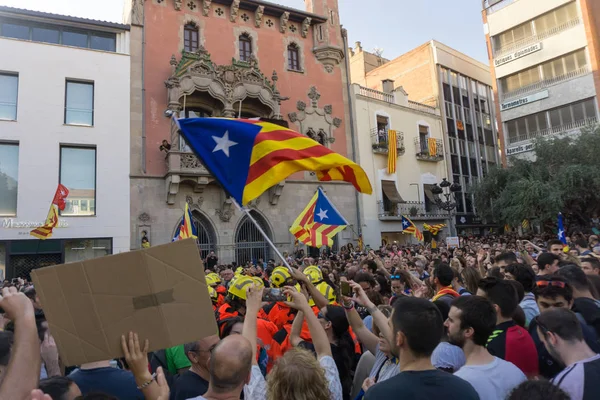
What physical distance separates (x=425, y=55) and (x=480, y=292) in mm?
31231

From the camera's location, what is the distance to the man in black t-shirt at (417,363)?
2064 mm

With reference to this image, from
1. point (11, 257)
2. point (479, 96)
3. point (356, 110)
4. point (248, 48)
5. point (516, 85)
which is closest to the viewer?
point (11, 257)

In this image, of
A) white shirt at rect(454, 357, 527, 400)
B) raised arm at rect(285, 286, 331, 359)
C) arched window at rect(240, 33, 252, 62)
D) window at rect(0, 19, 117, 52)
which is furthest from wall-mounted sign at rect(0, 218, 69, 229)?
white shirt at rect(454, 357, 527, 400)

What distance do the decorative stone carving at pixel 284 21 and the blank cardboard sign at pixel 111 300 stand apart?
24.0 meters

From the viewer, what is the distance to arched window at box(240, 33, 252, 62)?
2302 centimetres

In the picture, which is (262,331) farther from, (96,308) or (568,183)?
(568,183)

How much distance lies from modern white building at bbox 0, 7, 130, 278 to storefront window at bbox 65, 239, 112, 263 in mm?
38

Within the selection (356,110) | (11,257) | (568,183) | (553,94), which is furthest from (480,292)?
(553,94)

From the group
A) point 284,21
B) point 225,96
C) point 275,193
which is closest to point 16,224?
point 225,96

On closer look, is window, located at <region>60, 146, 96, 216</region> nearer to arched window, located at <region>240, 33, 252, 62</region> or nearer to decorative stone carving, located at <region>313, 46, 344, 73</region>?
arched window, located at <region>240, 33, 252, 62</region>

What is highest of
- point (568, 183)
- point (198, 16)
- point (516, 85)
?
point (198, 16)

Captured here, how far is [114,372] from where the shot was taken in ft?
9.01

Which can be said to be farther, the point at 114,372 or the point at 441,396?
the point at 114,372

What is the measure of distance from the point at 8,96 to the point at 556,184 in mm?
25717
